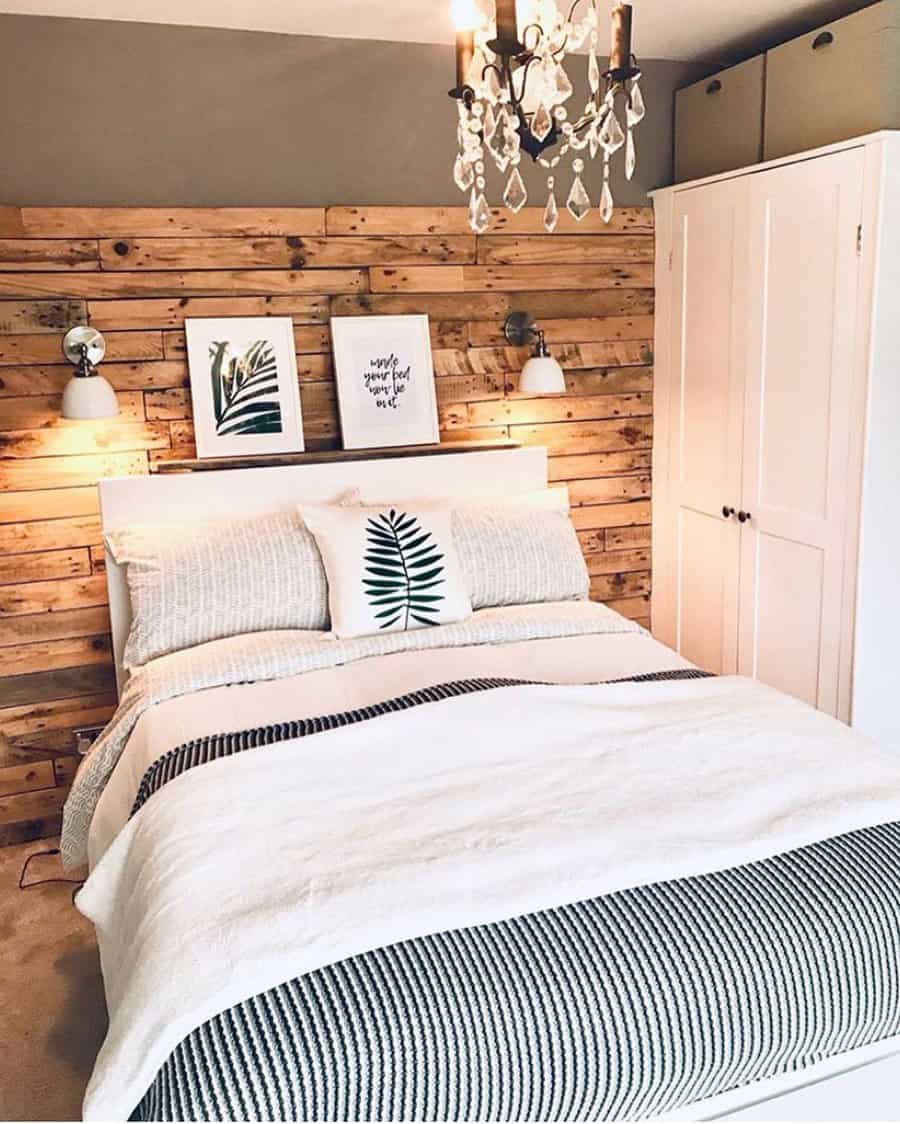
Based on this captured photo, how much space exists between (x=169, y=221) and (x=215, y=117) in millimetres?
349

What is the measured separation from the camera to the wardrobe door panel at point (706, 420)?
331 centimetres

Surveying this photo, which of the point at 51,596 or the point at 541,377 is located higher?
the point at 541,377

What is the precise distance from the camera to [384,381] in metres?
3.34

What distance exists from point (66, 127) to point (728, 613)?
2.59 metres

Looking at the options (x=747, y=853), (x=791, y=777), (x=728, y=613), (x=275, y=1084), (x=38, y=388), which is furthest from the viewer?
(x=728, y=613)

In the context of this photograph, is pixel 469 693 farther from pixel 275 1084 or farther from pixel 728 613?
pixel 728 613

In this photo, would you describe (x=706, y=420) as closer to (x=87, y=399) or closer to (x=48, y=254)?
(x=87, y=399)

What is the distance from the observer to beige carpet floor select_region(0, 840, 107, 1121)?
2.07 m

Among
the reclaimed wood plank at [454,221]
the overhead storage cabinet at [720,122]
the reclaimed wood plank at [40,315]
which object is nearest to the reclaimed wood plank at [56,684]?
the reclaimed wood plank at [40,315]

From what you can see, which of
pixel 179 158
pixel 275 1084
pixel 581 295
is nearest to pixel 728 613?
pixel 581 295

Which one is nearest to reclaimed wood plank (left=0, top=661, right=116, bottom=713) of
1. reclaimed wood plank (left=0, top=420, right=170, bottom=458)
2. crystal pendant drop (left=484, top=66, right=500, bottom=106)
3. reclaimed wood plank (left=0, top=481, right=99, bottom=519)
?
reclaimed wood plank (left=0, top=481, right=99, bottom=519)

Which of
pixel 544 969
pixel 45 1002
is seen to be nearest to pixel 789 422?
pixel 544 969

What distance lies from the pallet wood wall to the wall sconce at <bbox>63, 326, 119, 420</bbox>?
0.05 m

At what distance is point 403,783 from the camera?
1.80 m
